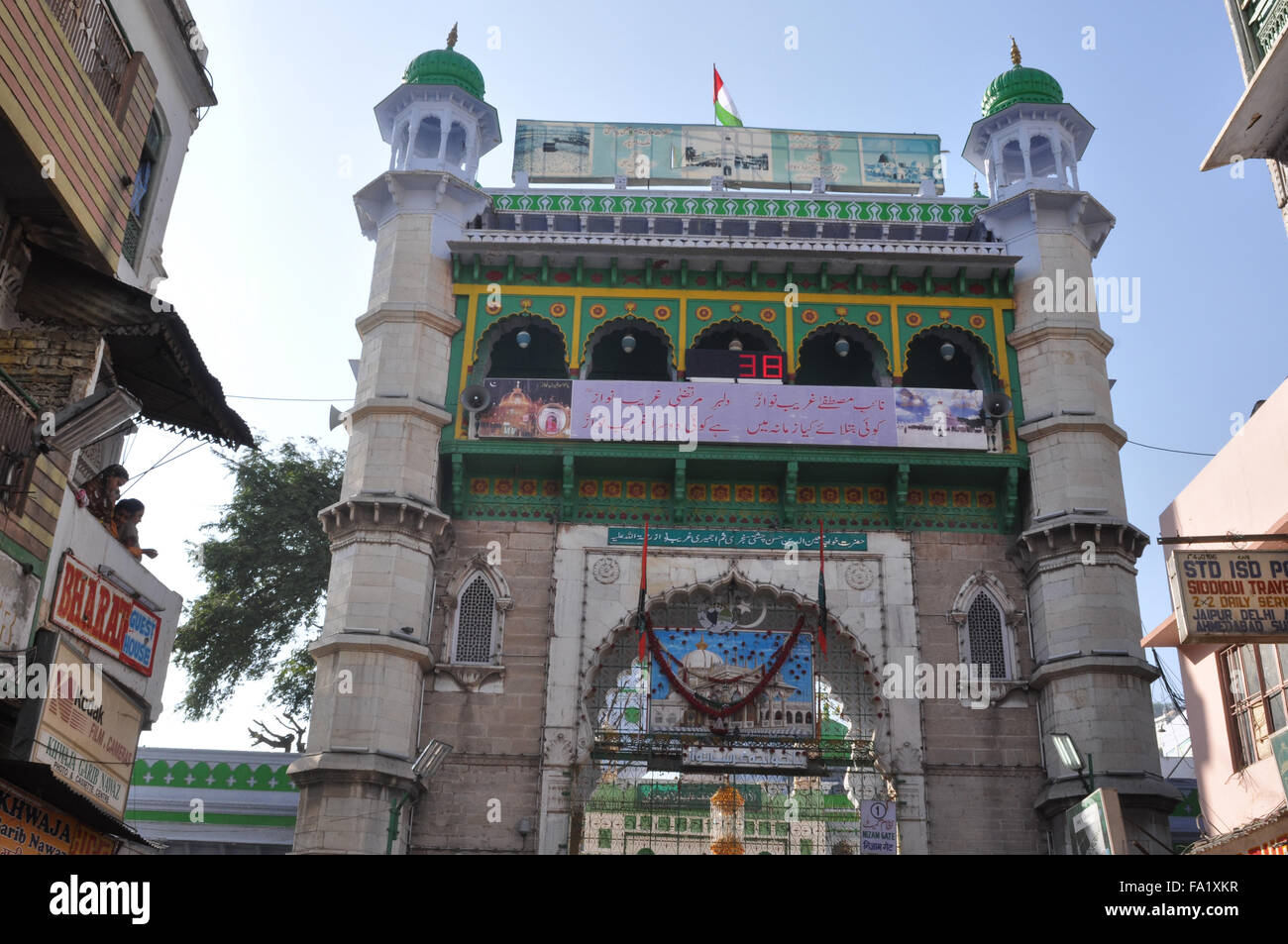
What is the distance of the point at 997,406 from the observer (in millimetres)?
18297

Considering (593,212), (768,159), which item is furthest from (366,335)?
(768,159)

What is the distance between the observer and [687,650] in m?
17.4

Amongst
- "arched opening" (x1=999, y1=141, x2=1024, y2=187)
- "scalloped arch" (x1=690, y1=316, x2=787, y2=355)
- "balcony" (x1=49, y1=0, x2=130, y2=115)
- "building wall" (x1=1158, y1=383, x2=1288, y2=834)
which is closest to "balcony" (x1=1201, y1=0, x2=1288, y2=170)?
"building wall" (x1=1158, y1=383, x2=1288, y2=834)

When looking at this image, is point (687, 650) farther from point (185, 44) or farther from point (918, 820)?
point (185, 44)

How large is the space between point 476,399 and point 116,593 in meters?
7.14

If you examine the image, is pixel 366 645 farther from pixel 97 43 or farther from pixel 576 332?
pixel 97 43

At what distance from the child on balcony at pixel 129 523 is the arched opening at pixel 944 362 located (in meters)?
11.6

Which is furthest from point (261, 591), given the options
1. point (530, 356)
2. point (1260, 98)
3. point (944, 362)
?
point (1260, 98)

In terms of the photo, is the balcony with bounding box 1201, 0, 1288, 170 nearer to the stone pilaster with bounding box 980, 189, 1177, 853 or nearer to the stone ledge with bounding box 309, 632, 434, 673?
the stone pilaster with bounding box 980, 189, 1177, 853

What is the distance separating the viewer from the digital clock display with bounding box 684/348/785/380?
61.5ft

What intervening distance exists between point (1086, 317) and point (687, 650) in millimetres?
8043

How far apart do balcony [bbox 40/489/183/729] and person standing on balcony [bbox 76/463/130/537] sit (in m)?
0.40

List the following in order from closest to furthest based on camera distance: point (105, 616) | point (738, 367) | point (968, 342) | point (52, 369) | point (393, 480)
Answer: point (52, 369) < point (105, 616) < point (393, 480) < point (738, 367) < point (968, 342)
